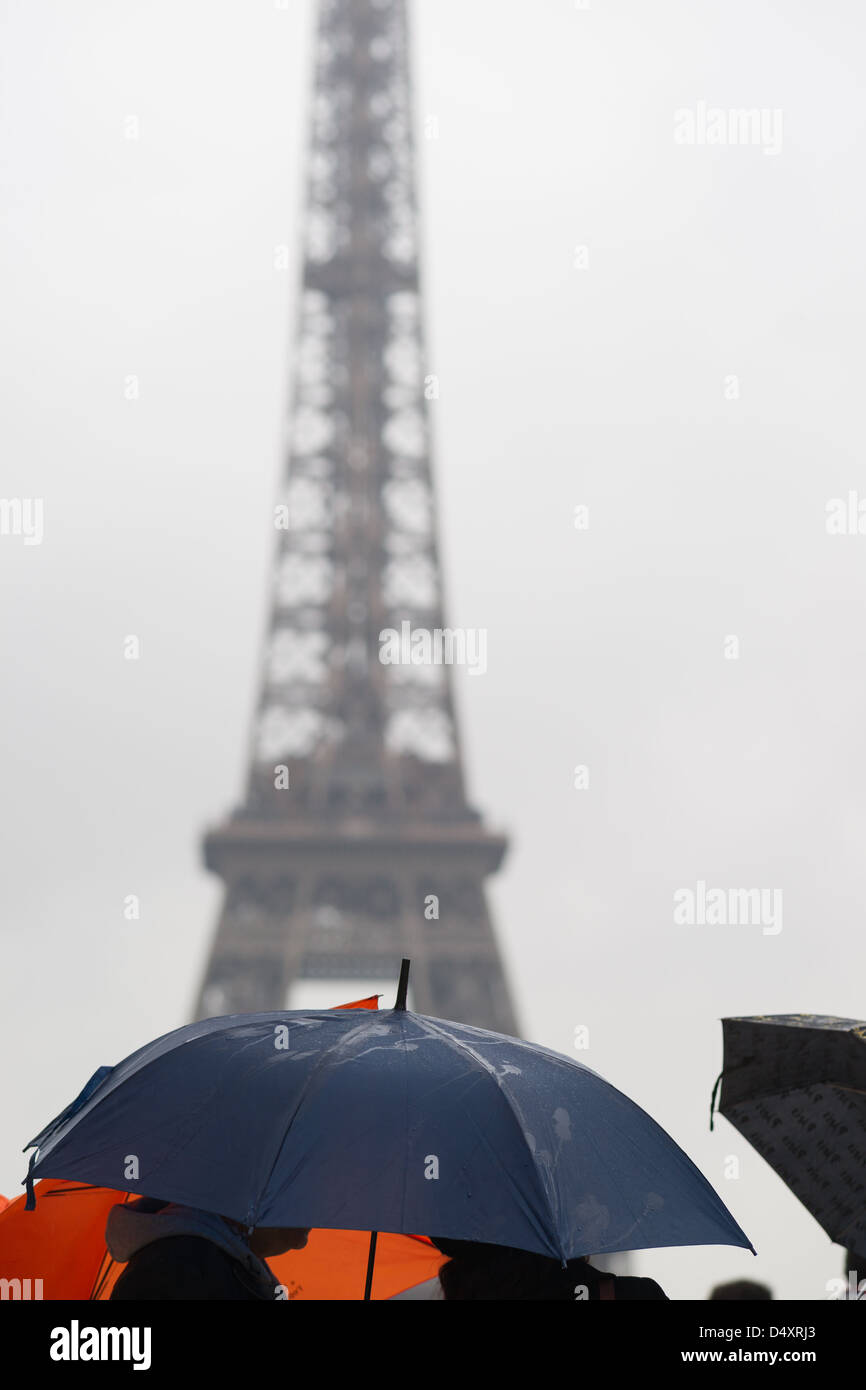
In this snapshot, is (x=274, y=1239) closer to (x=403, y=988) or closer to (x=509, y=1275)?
(x=509, y=1275)

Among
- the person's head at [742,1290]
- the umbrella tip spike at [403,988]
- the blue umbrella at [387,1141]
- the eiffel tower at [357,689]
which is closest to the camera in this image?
the blue umbrella at [387,1141]

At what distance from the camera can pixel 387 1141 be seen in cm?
361

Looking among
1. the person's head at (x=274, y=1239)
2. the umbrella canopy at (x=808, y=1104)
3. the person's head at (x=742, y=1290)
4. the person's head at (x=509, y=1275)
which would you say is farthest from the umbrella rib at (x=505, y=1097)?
the person's head at (x=742, y=1290)

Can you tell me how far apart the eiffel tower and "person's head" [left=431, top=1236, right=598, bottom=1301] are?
3559 cm

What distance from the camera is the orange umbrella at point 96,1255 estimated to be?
4.66 metres

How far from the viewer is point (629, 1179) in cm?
390

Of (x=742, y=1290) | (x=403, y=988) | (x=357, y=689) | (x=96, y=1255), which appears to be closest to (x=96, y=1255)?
(x=96, y=1255)

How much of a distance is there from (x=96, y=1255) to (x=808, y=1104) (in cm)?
229

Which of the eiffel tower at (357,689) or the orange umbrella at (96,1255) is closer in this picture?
the orange umbrella at (96,1255)

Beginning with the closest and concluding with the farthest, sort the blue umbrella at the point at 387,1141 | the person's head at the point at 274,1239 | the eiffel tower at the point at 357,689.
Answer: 1. the blue umbrella at the point at 387,1141
2. the person's head at the point at 274,1239
3. the eiffel tower at the point at 357,689

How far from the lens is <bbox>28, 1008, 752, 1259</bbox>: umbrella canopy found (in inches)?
138

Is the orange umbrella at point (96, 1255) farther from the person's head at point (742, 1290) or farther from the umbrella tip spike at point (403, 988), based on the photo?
the person's head at point (742, 1290)

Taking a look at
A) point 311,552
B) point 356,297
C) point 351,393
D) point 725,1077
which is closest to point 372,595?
point 311,552
